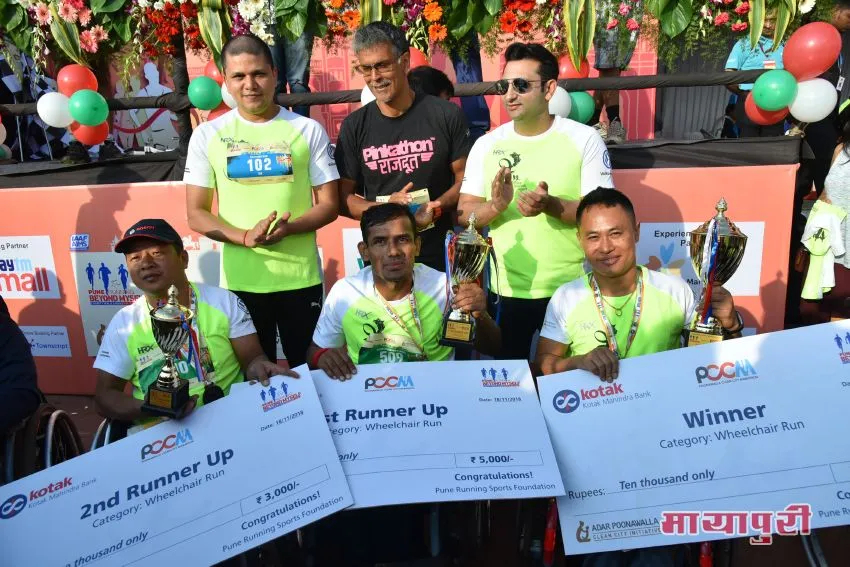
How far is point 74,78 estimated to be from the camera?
4207 mm

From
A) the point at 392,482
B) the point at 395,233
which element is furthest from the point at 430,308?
the point at 392,482

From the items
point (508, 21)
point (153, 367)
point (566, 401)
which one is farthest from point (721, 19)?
point (153, 367)

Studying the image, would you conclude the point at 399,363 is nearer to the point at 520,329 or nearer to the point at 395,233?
the point at 395,233

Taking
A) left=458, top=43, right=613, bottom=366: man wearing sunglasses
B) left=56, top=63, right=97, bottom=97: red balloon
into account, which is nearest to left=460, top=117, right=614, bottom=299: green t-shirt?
left=458, top=43, right=613, bottom=366: man wearing sunglasses

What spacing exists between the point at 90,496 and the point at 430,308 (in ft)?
4.38

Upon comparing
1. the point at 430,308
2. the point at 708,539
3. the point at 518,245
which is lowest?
the point at 708,539

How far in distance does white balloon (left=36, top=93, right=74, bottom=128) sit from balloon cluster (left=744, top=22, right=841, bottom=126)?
4.19 m

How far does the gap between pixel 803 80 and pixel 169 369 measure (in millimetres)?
3639

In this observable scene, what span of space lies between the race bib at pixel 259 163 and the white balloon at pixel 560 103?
1.66 metres

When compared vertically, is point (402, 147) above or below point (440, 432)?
above

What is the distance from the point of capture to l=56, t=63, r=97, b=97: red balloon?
4195mm

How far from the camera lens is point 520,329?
299 cm

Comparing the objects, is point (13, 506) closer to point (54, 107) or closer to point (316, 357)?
point (316, 357)

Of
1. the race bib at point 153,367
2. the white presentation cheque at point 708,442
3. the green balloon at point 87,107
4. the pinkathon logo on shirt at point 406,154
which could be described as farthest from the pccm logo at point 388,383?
the green balloon at point 87,107
